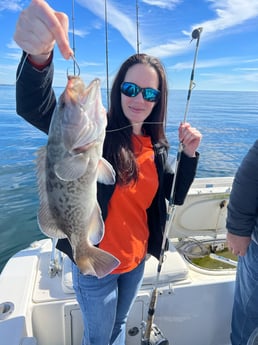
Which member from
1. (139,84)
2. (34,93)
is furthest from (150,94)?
(34,93)

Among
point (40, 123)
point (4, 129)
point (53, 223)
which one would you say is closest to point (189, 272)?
point (53, 223)

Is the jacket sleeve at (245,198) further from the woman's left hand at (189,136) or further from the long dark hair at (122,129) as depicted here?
the long dark hair at (122,129)

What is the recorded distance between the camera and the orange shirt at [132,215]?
1647mm

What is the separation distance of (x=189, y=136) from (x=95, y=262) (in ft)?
2.91

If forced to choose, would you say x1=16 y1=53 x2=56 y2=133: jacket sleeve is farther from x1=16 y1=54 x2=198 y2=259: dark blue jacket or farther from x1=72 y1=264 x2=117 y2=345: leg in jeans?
x1=72 y1=264 x2=117 y2=345: leg in jeans

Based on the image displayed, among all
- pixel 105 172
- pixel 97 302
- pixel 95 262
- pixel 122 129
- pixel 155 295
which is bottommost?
pixel 155 295

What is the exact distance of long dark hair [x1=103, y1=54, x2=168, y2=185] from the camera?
1.64m

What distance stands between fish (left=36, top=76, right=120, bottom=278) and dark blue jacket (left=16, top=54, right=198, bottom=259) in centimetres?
15

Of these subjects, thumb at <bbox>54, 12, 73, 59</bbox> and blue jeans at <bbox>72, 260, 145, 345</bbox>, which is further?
blue jeans at <bbox>72, 260, 145, 345</bbox>

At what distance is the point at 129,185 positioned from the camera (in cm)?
165

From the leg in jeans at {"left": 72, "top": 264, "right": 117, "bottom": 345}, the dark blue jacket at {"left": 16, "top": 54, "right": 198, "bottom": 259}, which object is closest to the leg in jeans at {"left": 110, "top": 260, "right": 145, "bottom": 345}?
the leg in jeans at {"left": 72, "top": 264, "right": 117, "bottom": 345}

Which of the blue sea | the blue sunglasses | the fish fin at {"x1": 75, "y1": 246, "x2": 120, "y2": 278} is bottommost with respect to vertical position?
the blue sea

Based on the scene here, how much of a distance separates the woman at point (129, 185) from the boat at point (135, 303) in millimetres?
419

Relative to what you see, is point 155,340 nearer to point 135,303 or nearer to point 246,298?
point 135,303
